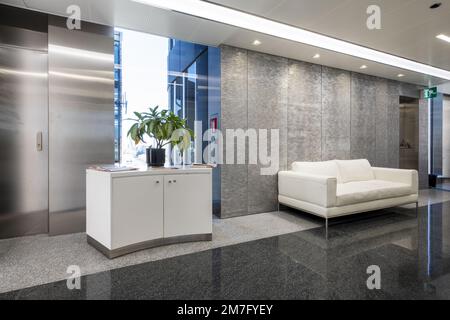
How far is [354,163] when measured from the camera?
4762 mm

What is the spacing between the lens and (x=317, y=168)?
14.2 feet

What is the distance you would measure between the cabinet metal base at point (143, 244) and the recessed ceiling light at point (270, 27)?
2740 millimetres

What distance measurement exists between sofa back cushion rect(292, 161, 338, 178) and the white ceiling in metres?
1.94

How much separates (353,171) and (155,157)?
12.3 feet

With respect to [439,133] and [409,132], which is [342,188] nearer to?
[409,132]

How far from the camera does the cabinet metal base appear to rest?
8.02 ft

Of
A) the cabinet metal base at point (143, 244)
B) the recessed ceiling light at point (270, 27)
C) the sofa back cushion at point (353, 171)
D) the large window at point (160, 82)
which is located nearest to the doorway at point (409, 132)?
the recessed ceiling light at point (270, 27)

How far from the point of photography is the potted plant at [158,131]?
284 cm

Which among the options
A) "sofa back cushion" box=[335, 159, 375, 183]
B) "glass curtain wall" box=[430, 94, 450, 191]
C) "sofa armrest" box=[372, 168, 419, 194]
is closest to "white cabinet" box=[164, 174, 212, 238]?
"sofa back cushion" box=[335, 159, 375, 183]

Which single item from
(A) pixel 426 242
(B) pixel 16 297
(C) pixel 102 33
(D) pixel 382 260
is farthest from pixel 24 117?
(A) pixel 426 242

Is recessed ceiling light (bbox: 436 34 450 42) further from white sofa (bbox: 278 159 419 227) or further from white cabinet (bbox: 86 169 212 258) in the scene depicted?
white cabinet (bbox: 86 169 212 258)

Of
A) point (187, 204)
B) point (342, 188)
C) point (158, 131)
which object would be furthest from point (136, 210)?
point (342, 188)

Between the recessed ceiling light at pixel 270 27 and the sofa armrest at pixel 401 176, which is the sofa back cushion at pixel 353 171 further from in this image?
the recessed ceiling light at pixel 270 27
